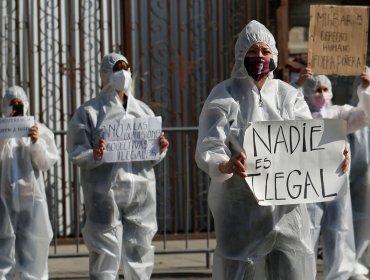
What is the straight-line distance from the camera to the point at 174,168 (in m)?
13.0

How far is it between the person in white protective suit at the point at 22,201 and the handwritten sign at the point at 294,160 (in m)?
3.48

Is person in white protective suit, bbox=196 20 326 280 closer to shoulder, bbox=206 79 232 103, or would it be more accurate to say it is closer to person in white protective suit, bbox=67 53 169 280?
shoulder, bbox=206 79 232 103

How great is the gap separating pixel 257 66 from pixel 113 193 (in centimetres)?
265

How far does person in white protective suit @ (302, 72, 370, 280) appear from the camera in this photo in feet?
32.7

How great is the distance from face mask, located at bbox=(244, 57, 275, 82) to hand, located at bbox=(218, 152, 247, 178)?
0.49 m

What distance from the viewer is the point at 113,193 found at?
932 centimetres

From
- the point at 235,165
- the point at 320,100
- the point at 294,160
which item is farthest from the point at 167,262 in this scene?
the point at 235,165

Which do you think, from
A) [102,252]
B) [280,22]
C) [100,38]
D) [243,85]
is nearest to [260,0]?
[280,22]

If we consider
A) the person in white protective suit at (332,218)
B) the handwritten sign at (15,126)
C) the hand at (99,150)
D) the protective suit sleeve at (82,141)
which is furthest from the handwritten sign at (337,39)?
the handwritten sign at (15,126)

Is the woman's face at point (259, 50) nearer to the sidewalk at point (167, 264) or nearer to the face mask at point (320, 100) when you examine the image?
the face mask at point (320, 100)

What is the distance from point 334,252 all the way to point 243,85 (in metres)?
3.36

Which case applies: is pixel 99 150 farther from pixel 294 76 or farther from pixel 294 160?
pixel 294 160

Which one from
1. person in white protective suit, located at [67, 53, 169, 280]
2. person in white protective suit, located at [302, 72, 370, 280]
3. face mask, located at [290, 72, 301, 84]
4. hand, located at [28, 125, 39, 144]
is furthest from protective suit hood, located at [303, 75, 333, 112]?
hand, located at [28, 125, 39, 144]

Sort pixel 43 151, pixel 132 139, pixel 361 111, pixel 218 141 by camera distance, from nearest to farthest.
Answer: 1. pixel 218 141
2. pixel 132 139
3. pixel 361 111
4. pixel 43 151
